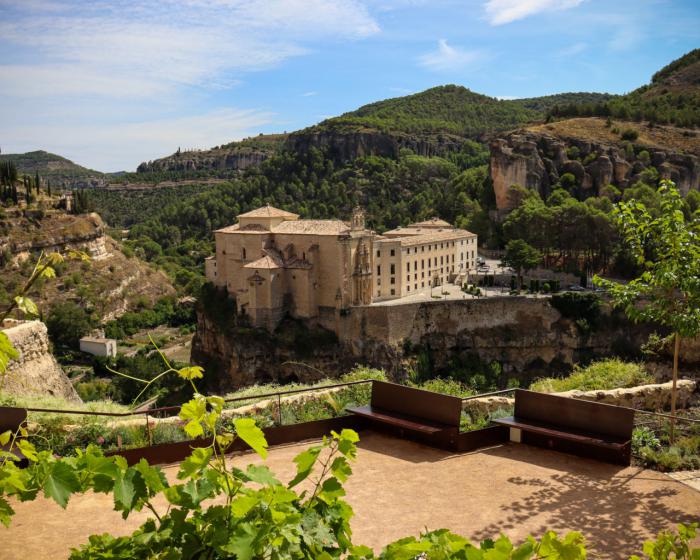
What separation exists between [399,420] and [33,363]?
1076 centimetres

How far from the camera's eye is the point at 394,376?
41.3 m

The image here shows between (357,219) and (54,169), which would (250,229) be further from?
(54,169)

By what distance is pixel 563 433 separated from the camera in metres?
7.85

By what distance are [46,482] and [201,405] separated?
0.76 metres

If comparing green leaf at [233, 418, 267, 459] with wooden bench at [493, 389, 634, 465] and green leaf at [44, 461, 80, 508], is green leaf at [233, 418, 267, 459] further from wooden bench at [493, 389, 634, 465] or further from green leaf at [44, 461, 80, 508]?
wooden bench at [493, 389, 634, 465]

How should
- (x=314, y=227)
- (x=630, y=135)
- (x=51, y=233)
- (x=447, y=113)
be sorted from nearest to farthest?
(x=314, y=227) → (x=630, y=135) → (x=51, y=233) → (x=447, y=113)

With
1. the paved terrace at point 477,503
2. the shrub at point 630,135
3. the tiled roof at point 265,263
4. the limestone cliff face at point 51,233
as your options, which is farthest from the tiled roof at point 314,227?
the shrub at point 630,135

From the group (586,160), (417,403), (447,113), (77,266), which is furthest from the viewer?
(447,113)

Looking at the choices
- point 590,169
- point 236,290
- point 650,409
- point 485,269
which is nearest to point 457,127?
point 590,169

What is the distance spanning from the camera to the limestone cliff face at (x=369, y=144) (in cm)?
10581

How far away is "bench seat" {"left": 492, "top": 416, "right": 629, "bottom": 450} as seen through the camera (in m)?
7.55

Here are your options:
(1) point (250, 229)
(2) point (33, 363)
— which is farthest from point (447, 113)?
(2) point (33, 363)

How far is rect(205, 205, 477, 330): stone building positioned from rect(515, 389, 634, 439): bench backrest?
32.0 metres

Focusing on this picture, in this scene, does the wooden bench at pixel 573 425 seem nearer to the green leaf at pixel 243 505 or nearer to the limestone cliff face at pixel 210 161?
the green leaf at pixel 243 505
